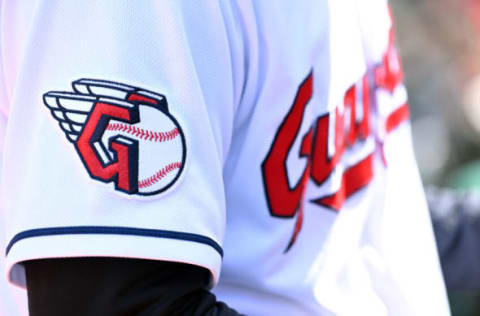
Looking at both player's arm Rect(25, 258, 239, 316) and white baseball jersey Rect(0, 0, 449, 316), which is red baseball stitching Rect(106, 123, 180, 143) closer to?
white baseball jersey Rect(0, 0, 449, 316)

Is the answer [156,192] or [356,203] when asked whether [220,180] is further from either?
[356,203]

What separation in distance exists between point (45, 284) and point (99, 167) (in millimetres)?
132

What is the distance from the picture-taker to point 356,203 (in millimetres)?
1181

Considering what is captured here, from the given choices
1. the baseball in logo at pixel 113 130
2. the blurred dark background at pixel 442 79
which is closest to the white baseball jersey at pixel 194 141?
the baseball in logo at pixel 113 130

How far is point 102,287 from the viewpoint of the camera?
0.78 meters

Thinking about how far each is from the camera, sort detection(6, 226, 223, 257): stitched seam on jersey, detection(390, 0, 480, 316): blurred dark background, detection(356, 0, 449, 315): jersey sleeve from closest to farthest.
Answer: detection(6, 226, 223, 257): stitched seam on jersey < detection(356, 0, 449, 315): jersey sleeve < detection(390, 0, 480, 316): blurred dark background

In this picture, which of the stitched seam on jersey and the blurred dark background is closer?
the stitched seam on jersey

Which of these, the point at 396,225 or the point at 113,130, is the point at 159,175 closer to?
the point at 113,130

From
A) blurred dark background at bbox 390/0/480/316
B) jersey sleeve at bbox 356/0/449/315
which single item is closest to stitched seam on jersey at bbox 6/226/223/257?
jersey sleeve at bbox 356/0/449/315

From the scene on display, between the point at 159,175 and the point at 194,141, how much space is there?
5 centimetres

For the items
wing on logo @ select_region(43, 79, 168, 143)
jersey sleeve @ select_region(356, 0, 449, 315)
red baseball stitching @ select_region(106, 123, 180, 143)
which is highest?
wing on logo @ select_region(43, 79, 168, 143)

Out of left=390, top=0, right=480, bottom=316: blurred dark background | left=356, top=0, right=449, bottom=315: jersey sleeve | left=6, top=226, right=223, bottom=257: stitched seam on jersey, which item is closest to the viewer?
left=6, top=226, right=223, bottom=257: stitched seam on jersey

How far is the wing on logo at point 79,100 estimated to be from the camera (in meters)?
0.79

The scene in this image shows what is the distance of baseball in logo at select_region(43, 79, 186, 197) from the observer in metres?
0.79
